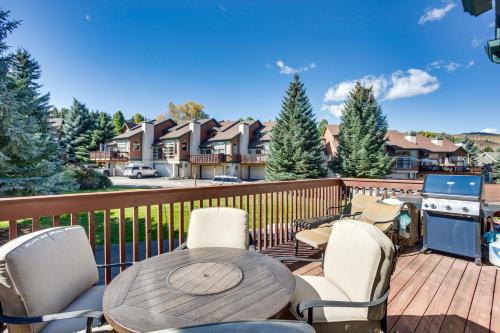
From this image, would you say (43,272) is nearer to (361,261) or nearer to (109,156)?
(361,261)

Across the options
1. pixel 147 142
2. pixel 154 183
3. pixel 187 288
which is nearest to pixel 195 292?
pixel 187 288

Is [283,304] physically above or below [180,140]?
below

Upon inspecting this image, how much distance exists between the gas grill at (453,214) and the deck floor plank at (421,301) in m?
0.35

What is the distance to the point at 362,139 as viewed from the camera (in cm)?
1827

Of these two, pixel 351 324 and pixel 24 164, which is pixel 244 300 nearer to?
pixel 351 324

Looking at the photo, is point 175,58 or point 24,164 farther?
point 175,58

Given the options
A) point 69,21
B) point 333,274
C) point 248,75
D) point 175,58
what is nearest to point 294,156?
point 248,75

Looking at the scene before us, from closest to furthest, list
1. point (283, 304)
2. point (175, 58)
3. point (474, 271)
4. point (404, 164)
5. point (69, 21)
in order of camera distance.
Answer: point (283, 304) < point (474, 271) < point (69, 21) < point (175, 58) < point (404, 164)

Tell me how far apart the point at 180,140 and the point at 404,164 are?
83.3ft

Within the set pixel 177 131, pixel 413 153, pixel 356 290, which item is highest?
pixel 177 131

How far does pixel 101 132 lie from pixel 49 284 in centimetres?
3526

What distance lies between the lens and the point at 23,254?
131 cm

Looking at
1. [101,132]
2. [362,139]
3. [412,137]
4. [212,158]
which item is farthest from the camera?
[101,132]

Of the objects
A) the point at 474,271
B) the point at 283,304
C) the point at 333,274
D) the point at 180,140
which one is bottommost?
the point at 474,271
